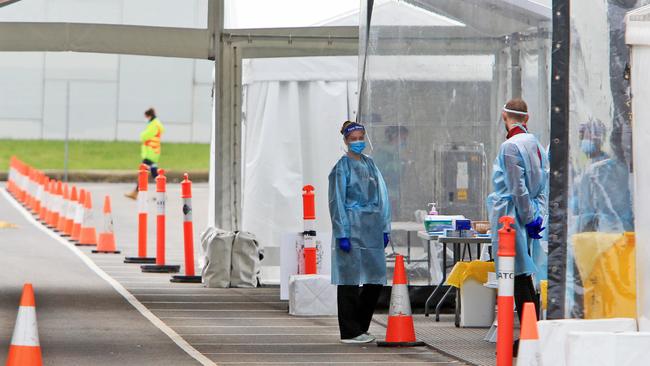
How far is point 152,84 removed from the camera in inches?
1983

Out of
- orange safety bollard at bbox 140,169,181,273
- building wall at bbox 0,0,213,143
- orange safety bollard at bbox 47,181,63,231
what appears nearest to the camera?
orange safety bollard at bbox 140,169,181,273

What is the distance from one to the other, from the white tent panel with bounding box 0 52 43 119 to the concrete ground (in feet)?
90.8

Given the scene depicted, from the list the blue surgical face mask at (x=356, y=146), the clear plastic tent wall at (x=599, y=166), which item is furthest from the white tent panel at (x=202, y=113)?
the clear plastic tent wall at (x=599, y=166)

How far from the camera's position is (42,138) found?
5150 cm

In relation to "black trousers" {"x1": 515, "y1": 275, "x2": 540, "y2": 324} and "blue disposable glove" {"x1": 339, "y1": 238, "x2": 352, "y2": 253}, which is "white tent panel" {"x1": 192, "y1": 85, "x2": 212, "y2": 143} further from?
"black trousers" {"x1": 515, "y1": 275, "x2": 540, "y2": 324}

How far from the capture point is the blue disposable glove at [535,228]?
12.0m

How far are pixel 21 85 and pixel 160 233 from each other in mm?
30814

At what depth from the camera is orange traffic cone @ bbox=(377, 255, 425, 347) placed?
12.4 m

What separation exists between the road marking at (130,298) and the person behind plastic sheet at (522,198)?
2.41 meters

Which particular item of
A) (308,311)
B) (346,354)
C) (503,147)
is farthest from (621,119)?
(308,311)

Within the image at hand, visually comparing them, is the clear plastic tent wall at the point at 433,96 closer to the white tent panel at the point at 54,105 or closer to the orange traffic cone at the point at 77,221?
the orange traffic cone at the point at 77,221

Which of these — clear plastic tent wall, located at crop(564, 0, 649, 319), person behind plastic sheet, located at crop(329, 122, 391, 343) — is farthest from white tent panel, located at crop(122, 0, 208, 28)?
clear plastic tent wall, located at crop(564, 0, 649, 319)

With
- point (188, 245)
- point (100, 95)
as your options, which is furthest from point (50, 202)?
point (100, 95)

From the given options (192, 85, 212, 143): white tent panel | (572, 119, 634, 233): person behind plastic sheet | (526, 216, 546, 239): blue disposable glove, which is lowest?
(526, 216, 546, 239): blue disposable glove
